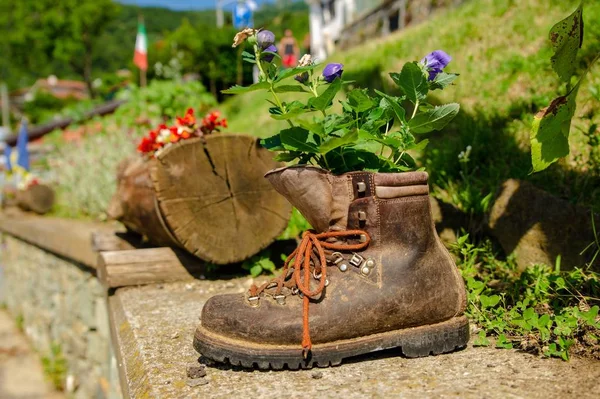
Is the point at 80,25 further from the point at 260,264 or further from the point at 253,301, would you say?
the point at 253,301

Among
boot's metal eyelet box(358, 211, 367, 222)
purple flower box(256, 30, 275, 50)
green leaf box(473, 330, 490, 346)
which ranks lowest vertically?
green leaf box(473, 330, 490, 346)

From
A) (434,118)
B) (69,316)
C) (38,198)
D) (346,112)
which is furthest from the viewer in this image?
(38,198)

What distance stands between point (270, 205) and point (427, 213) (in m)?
1.18

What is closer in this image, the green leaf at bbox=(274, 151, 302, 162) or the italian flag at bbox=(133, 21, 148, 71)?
the green leaf at bbox=(274, 151, 302, 162)

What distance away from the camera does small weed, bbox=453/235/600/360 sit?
161cm

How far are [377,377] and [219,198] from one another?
56.0 inches

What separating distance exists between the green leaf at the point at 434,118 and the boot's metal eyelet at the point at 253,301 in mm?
707

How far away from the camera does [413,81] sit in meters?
1.75

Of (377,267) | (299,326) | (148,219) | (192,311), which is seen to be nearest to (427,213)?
(377,267)

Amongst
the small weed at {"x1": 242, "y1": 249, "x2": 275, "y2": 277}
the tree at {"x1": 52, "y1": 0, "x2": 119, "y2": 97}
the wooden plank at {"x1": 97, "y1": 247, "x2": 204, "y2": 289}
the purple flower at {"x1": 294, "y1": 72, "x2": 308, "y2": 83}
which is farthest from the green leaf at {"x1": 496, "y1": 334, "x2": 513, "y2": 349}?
the tree at {"x1": 52, "y1": 0, "x2": 119, "y2": 97}

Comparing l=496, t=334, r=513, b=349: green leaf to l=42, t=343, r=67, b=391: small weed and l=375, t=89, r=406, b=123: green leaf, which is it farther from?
l=42, t=343, r=67, b=391: small weed

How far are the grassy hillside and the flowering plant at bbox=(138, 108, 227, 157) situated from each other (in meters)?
1.17

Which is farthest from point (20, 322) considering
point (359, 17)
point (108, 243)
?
point (359, 17)

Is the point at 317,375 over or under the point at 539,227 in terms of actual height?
under
